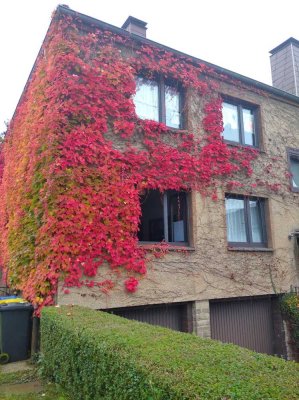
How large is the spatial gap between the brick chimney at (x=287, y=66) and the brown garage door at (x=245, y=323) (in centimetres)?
828

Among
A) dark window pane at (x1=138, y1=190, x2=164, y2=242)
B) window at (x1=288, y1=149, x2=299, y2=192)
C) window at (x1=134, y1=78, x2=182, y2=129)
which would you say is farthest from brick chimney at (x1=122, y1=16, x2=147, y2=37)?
window at (x1=288, y1=149, x2=299, y2=192)

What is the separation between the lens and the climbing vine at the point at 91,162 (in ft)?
24.3

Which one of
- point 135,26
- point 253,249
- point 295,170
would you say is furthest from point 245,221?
point 135,26

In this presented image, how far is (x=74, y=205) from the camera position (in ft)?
24.4

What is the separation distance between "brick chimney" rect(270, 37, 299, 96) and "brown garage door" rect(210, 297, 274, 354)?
828 centimetres

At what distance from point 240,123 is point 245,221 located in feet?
10.2

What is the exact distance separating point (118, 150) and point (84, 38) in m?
2.77

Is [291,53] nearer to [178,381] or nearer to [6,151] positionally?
[6,151]

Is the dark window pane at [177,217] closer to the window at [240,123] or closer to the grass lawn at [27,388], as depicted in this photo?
the window at [240,123]

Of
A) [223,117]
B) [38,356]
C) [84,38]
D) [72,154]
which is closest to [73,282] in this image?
[38,356]

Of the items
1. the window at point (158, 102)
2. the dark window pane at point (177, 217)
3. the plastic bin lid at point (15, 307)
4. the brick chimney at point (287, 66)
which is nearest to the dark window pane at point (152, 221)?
the dark window pane at point (177, 217)

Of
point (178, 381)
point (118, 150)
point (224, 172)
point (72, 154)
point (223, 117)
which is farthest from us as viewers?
point (223, 117)

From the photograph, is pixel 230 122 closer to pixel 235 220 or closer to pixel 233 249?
pixel 235 220

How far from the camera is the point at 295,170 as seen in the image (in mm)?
12414
